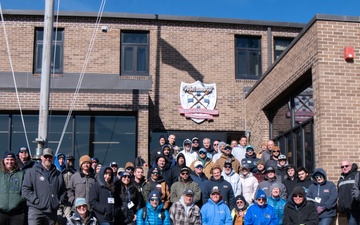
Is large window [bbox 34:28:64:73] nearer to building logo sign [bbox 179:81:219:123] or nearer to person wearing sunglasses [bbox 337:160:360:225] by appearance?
building logo sign [bbox 179:81:219:123]

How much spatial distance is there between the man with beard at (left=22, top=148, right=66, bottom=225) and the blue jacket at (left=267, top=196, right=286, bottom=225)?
3.83 meters

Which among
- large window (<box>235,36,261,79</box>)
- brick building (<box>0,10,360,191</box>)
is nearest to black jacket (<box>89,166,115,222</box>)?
brick building (<box>0,10,360,191</box>)

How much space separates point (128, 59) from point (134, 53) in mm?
314

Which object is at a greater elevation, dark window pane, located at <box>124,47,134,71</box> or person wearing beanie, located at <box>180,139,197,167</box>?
dark window pane, located at <box>124,47,134,71</box>

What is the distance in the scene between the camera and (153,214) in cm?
881

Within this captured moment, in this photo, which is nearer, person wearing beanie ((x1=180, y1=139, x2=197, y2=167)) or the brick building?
person wearing beanie ((x1=180, y1=139, x2=197, y2=167))

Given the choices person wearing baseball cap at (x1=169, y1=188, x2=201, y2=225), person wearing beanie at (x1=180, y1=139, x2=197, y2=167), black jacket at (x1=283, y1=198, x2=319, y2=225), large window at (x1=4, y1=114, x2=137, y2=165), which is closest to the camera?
black jacket at (x1=283, y1=198, x2=319, y2=225)

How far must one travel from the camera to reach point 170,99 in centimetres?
1758

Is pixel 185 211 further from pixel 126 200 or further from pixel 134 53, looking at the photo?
pixel 134 53

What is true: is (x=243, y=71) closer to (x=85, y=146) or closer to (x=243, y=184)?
(x=85, y=146)

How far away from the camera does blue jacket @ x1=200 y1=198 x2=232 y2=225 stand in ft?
29.6

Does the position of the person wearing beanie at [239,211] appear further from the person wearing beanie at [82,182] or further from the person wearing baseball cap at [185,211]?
the person wearing beanie at [82,182]

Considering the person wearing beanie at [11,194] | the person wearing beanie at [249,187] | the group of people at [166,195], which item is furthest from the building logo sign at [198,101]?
the person wearing beanie at [11,194]

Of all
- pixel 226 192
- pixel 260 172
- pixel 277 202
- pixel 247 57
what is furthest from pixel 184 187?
pixel 247 57
